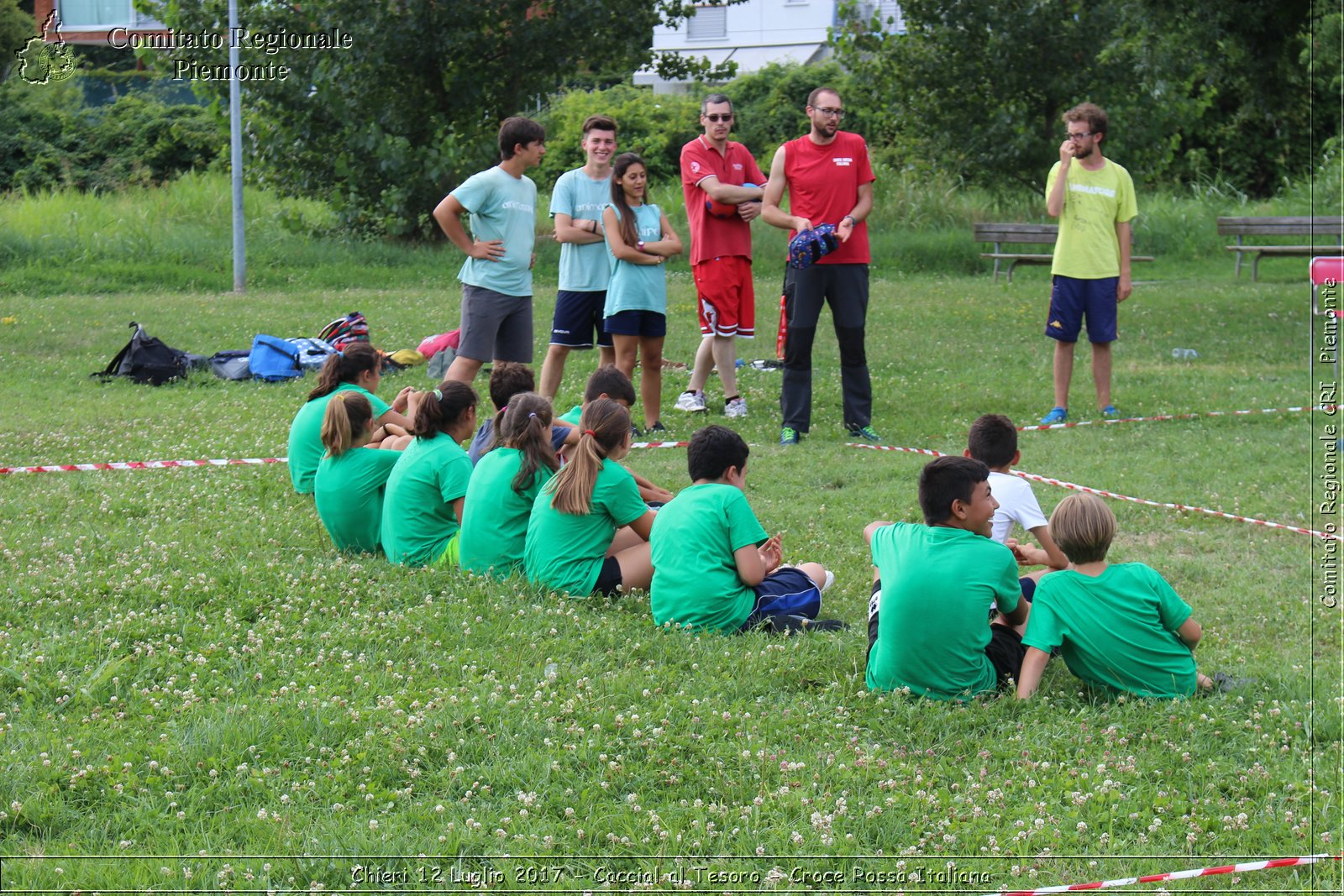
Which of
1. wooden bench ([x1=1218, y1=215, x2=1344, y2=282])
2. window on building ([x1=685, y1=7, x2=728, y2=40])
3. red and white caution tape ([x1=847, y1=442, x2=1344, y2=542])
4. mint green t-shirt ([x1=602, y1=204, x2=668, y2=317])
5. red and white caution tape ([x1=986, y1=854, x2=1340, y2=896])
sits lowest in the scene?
red and white caution tape ([x1=986, y1=854, x2=1340, y2=896])

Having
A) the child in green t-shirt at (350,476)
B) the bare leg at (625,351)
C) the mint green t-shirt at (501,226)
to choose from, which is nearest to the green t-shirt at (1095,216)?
the bare leg at (625,351)

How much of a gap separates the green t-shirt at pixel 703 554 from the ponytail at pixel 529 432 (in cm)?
80

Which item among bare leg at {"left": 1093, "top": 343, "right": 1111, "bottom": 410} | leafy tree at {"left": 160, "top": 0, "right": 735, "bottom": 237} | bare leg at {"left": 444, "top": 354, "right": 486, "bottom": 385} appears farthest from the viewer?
leafy tree at {"left": 160, "top": 0, "right": 735, "bottom": 237}

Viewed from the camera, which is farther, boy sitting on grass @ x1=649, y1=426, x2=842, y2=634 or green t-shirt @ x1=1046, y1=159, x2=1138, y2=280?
green t-shirt @ x1=1046, y1=159, x2=1138, y2=280

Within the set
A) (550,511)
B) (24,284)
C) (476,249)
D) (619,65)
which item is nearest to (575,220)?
(476,249)

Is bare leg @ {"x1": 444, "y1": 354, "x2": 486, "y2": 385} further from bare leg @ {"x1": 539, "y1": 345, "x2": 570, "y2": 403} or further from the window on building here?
the window on building

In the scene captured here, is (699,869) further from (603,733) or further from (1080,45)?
(1080,45)

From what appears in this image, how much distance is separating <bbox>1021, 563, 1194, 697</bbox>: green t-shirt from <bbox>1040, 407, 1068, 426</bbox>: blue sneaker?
5.28 metres

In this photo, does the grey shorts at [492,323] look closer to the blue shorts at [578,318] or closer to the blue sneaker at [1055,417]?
the blue shorts at [578,318]

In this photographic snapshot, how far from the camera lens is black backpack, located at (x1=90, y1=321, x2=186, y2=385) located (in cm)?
1212

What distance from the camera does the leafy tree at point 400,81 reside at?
20.2 meters

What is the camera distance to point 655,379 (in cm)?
971

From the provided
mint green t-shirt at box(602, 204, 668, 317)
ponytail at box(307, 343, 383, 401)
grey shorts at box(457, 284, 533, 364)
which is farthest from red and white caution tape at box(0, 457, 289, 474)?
mint green t-shirt at box(602, 204, 668, 317)

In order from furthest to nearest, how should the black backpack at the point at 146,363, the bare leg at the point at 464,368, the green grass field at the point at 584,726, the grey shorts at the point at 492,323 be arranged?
the black backpack at the point at 146,363
the grey shorts at the point at 492,323
the bare leg at the point at 464,368
the green grass field at the point at 584,726
